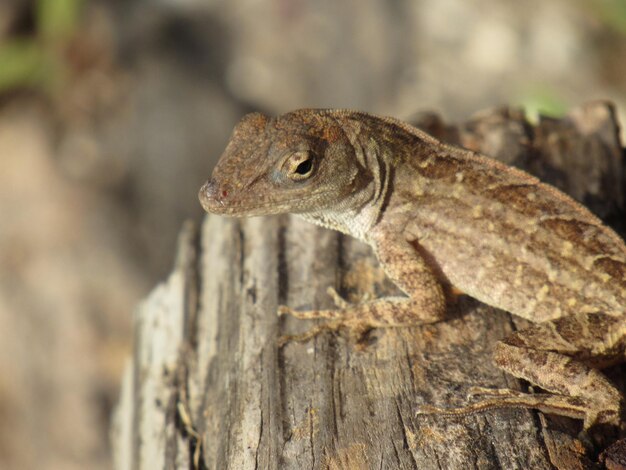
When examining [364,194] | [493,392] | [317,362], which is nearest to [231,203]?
[364,194]

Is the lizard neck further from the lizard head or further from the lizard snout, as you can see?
the lizard snout

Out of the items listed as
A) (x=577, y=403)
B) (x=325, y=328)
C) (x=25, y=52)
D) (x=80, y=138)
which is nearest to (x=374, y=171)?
(x=325, y=328)

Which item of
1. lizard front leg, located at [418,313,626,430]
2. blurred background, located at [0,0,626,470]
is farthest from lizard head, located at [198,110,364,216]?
blurred background, located at [0,0,626,470]

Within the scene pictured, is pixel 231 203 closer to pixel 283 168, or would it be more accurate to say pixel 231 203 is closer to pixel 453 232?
pixel 283 168

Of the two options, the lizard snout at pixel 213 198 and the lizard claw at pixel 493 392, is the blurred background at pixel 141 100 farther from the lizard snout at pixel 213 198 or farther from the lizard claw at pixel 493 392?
the lizard claw at pixel 493 392

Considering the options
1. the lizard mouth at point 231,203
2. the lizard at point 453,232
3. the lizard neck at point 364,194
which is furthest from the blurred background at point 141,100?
the lizard mouth at point 231,203

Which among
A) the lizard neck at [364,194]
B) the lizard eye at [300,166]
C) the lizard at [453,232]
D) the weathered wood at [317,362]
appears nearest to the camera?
the weathered wood at [317,362]
